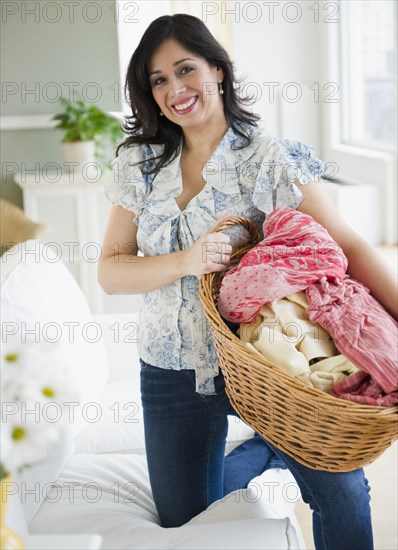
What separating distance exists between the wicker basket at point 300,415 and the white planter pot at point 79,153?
9.72 feet

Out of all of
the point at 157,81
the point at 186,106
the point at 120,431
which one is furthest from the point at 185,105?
the point at 120,431

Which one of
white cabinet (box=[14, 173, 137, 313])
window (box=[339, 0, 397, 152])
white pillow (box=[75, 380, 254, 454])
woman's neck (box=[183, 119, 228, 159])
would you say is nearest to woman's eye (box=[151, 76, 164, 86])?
woman's neck (box=[183, 119, 228, 159])

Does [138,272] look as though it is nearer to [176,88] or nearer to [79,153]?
[176,88]

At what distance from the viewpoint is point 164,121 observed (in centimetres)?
178

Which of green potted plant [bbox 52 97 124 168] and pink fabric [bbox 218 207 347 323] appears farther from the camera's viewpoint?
green potted plant [bbox 52 97 124 168]

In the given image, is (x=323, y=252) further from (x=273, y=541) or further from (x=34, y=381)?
(x=34, y=381)

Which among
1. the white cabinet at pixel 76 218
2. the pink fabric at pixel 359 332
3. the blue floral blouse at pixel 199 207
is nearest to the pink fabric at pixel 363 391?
the pink fabric at pixel 359 332

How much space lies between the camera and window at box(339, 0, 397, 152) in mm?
5531

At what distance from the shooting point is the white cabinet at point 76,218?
4.19 m

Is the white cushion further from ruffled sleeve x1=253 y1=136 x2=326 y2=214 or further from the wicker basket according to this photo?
ruffled sleeve x1=253 y1=136 x2=326 y2=214

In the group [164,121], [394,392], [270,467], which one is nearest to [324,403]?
[394,392]

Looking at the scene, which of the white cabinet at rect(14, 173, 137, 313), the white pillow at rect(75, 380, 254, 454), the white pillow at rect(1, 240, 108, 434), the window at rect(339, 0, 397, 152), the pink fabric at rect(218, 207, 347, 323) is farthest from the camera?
the window at rect(339, 0, 397, 152)

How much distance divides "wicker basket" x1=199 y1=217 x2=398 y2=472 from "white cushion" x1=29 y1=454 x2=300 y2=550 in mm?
→ 174

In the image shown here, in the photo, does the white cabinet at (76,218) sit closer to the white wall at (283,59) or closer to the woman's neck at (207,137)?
the woman's neck at (207,137)
